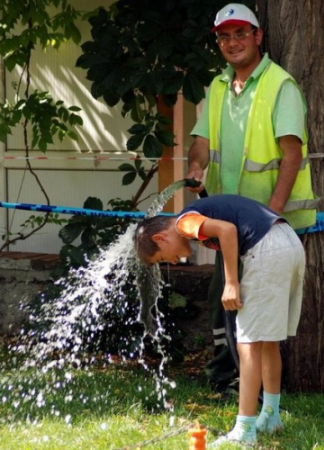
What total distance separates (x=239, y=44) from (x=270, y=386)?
5.71 feet

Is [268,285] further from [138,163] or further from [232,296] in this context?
[138,163]

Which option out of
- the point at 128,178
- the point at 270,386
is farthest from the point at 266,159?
the point at 128,178

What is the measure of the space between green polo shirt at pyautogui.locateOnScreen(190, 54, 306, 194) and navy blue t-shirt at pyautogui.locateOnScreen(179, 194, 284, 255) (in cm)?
58

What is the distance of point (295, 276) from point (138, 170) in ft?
9.00

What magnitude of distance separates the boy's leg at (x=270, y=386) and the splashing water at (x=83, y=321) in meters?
0.82

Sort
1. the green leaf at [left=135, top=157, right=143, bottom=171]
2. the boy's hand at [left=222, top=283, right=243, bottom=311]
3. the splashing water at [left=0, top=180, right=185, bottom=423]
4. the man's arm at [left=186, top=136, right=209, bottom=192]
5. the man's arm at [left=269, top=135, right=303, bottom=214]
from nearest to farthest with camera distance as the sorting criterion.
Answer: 1. the boy's hand at [left=222, top=283, right=243, bottom=311]
2. the man's arm at [left=269, top=135, right=303, bottom=214]
3. the man's arm at [left=186, top=136, right=209, bottom=192]
4. the splashing water at [left=0, top=180, right=185, bottom=423]
5. the green leaf at [left=135, top=157, right=143, bottom=171]

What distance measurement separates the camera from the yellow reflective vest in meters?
5.32

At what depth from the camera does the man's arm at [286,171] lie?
520 cm

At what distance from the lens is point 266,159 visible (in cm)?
534

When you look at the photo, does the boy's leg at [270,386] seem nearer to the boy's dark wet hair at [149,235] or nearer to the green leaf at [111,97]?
the boy's dark wet hair at [149,235]

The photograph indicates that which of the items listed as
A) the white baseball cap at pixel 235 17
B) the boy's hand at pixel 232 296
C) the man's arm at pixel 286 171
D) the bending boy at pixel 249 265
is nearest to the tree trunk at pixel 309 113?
the white baseball cap at pixel 235 17

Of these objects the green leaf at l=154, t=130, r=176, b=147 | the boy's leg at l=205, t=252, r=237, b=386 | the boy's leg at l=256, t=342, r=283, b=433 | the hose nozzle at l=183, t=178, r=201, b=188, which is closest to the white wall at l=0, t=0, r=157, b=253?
the green leaf at l=154, t=130, r=176, b=147

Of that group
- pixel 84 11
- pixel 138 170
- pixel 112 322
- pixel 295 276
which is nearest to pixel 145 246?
pixel 295 276

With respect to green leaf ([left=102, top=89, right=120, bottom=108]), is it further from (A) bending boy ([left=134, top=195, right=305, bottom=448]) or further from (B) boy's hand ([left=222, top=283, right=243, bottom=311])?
(B) boy's hand ([left=222, top=283, right=243, bottom=311])
